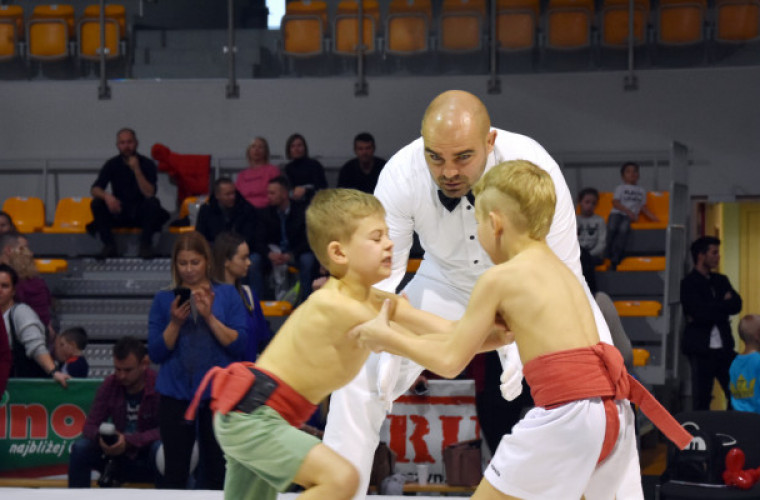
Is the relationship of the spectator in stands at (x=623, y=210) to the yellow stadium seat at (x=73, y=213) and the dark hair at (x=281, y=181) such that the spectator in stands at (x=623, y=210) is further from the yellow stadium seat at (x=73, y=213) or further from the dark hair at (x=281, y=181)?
the yellow stadium seat at (x=73, y=213)

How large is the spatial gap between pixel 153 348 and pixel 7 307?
5.43 feet

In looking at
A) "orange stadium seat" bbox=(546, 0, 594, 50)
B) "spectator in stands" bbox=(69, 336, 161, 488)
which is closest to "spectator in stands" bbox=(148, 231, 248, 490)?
"spectator in stands" bbox=(69, 336, 161, 488)

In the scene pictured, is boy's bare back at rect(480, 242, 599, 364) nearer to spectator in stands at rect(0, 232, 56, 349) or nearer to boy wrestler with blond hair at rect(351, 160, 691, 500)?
boy wrestler with blond hair at rect(351, 160, 691, 500)

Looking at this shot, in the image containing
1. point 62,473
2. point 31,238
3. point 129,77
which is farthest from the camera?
point 129,77

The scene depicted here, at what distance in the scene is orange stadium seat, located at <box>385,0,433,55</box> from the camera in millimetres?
10422

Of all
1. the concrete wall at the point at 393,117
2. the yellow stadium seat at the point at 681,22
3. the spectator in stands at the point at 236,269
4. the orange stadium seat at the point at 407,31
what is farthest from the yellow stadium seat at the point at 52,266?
the yellow stadium seat at the point at 681,22

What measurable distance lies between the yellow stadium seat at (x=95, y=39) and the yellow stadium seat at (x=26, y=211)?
159 cm

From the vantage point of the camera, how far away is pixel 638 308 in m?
8.89

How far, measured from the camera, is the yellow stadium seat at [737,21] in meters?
9.89

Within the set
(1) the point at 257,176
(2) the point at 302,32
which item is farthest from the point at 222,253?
(2) the point at 302,32

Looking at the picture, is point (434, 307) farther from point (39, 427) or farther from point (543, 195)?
point (39, 427)

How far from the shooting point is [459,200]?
12.5 ft

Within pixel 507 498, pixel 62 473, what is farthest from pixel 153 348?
pixel 507 498

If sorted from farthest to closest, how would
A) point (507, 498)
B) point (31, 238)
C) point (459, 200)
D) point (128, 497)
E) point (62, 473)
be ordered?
point (31, 238) → point (62, 473) → point (128, 497) → point (459, 200) → point (507, 498)
